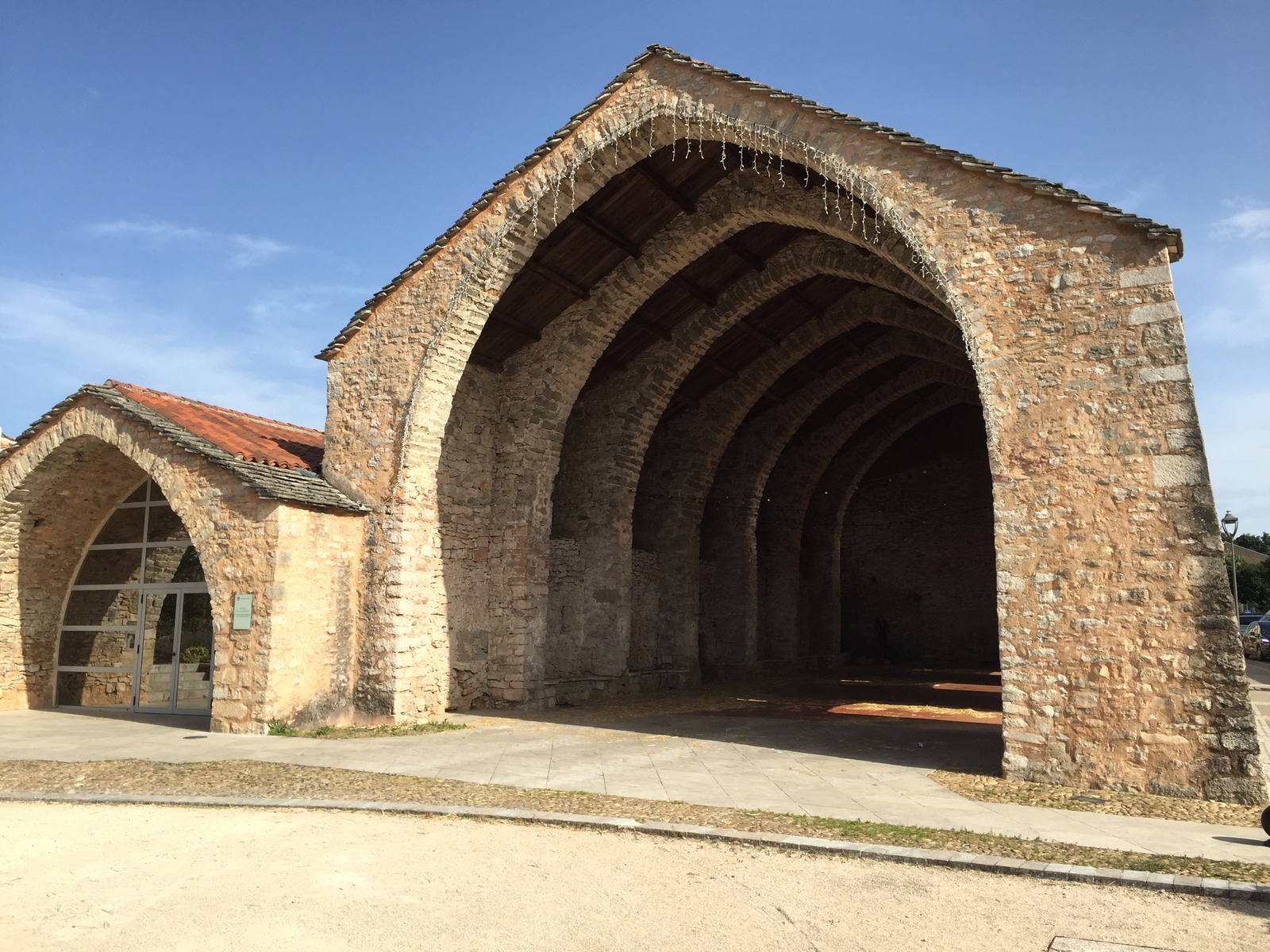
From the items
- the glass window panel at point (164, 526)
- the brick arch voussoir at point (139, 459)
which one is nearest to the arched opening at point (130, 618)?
the glass window panel at point (164, 526)

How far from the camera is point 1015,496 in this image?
23.9 feet

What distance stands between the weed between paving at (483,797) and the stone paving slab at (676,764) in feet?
0.80

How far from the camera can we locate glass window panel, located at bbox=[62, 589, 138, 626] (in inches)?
508

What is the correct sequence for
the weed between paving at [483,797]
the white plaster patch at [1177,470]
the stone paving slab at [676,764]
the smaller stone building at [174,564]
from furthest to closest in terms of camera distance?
the smaller stone building at [174,564]
the white plaster patch at [1177,470]
the stone paving slab at [676,764]
the weed between paving at [483,797]

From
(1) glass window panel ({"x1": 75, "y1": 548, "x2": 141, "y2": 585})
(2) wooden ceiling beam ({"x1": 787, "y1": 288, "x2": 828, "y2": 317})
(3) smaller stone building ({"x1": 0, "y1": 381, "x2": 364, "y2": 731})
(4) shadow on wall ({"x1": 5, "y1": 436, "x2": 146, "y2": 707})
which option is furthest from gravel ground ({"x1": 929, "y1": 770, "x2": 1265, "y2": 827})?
(1) glass window panel ({"x1": 75, "y1": 548, "x2": 141, "y2": 585})

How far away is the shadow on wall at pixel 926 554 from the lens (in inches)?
888

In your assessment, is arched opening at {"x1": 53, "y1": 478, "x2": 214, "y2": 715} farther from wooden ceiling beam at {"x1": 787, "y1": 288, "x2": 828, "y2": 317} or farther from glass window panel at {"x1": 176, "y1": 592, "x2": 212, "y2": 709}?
wooden ceiling beam at {"x1": 787, "y1": 288, "x2": 828, "y2": 317}

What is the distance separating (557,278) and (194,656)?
7.52 metres

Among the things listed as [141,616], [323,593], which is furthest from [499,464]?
[141,616]

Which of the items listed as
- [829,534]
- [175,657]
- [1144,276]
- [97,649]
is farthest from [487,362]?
[829,534]

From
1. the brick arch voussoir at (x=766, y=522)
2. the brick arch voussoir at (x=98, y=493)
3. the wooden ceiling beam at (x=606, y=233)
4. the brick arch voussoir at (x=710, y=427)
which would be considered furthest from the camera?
the brick arch voussoir at (x=766, y=522)

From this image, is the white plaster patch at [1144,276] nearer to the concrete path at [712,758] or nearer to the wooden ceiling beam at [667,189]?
the concrete path at [712,758]

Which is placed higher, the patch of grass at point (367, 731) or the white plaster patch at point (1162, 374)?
the white plaster patch at point (1162, 374)

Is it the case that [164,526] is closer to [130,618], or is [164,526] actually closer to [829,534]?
[130,618]
